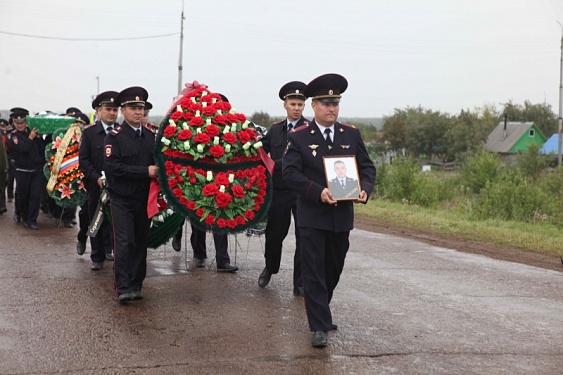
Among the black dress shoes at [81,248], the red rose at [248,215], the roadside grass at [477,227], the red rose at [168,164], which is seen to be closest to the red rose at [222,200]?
the red rose at [248,215]

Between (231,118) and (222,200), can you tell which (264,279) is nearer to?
(222,200)

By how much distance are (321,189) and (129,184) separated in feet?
8.02

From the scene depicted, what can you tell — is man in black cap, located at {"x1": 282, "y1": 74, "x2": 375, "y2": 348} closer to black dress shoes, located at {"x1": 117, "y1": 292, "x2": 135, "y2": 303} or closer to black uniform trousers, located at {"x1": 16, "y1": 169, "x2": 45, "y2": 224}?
black dress shoes, located at {"x1": 117, "y1": 292, "x2": 135, "y2": 303}

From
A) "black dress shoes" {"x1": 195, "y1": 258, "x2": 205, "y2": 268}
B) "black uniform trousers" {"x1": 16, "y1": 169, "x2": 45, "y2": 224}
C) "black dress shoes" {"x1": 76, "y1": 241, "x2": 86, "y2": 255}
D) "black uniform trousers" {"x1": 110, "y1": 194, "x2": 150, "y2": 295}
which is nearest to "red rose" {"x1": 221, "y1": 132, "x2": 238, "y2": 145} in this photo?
"black uniform trousers" {"x1": 110, "y1": 194, "x2": 150, "y2": 295}

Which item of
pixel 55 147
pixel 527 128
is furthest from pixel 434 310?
pixel 527 128

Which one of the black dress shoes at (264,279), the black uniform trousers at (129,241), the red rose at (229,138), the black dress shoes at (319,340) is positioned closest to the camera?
the black dress shoes at (319,340)

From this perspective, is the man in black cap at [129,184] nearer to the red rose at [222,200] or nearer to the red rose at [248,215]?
the red rose at [222,200]

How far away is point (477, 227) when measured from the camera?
1481 cm

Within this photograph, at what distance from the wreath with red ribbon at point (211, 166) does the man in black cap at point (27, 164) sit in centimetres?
719

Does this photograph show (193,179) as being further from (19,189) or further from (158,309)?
(19,189)

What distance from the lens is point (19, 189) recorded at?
49.4 feet

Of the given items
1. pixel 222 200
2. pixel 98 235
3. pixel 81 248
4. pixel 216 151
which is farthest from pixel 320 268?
pixel 81 248

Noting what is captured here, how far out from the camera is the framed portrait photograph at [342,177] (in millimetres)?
6520

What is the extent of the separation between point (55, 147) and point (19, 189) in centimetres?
241
